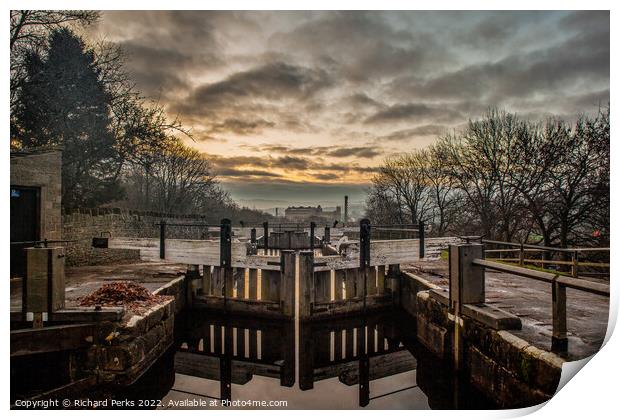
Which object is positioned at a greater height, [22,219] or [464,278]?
[22,219]

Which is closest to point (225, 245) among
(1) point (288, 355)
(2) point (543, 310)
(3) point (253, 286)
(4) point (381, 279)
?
(3) point (253, 286)

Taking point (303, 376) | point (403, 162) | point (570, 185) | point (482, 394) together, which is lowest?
point (303, 376)

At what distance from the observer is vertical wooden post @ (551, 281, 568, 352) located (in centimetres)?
239

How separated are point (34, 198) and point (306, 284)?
4995 mm

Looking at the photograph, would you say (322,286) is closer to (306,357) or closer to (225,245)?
(306,357)

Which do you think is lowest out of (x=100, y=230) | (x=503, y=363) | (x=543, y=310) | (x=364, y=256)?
(x=503, y=363)

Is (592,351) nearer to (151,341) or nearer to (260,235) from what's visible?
(151,341)

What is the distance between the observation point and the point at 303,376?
171 inches

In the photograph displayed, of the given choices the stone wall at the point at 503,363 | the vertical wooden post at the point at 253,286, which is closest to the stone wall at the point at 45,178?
the vertical wooden post at the point at 253,286

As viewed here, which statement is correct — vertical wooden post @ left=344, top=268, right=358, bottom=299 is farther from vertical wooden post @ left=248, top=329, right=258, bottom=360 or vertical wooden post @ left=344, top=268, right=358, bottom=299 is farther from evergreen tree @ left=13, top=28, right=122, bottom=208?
evergreen tree @ left=13, top=28, right=122, bottom=208

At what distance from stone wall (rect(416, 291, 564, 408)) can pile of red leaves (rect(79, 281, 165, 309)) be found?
375 cm

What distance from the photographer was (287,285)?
5.87 meters

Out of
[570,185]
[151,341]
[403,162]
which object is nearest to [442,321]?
[151,341]
